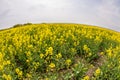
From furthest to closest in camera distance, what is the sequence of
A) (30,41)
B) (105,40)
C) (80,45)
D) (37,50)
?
1. (105,40)
2. (30,41)
3. (80,45)
4. (37,50)

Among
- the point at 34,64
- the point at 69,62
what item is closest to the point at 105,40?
the point at 69,62

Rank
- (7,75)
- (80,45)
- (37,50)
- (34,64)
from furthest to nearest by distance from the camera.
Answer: (80,45) → (37,50) → (34,64) → (7,75)

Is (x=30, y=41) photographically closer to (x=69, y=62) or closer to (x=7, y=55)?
(x=7, y=55)

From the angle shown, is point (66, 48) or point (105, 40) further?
point (105, 40)

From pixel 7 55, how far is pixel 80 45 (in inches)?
135

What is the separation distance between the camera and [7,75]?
11617 millimetres

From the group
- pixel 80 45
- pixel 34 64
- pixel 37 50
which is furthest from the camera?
pixel 80 45

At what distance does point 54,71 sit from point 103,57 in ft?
11.2

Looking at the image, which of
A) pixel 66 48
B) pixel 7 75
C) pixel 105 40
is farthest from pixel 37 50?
pixel 105 40

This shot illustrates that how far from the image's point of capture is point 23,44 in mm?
15414

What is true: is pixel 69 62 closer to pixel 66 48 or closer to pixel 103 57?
pixel 66 48

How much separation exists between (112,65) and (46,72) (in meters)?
2.62

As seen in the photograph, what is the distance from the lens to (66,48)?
14.5 m

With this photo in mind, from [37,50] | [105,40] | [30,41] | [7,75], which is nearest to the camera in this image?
[7,75]
